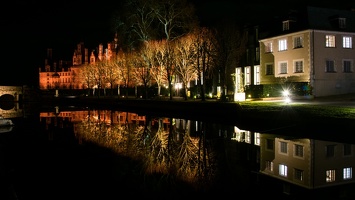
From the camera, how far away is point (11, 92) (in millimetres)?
104000

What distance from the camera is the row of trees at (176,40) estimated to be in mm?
49156

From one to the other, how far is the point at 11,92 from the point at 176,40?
69.4 metres

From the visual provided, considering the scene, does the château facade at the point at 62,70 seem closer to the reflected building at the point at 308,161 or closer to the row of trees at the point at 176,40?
the row of trees at the point at 176,40

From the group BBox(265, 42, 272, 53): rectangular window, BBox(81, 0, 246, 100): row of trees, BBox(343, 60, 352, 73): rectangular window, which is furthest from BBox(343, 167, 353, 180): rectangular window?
BBox(265, 42, 272, 53): rectangular window

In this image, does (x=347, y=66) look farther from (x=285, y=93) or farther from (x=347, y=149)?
(x=347, y=149)

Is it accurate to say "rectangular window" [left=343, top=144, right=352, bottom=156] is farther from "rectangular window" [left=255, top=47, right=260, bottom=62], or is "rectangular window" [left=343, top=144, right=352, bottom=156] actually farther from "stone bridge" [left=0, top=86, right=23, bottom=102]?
"stone bridge" [left=0, top=86, right=23, bottom=102]

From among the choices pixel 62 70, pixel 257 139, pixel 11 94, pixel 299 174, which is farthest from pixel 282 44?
pixel 62 70

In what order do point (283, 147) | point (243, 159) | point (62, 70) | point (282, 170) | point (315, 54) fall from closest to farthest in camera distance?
point (282, 170)
point (243, 159)
point (283, 147)
point (315, 54)
point (62, 70)

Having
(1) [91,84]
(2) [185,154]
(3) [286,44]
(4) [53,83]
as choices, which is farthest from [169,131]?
(4) [53,83]

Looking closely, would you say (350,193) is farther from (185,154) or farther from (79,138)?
(79,138)

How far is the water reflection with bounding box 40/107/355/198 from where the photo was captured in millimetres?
13075

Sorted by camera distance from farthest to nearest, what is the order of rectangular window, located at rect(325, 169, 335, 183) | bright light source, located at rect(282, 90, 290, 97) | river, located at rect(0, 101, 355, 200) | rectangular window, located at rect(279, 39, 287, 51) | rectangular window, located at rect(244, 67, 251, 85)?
rectangular window, located at rect(244, 67, 251, 85)
rectangular window, located at rect(279, 39, 287, 51)
bright light source, located at rect(282, 90, 290, 97)
rectangular window, located at rect(325, 169, 335, 183)
river, located at rect(0, 101, 355, 200)

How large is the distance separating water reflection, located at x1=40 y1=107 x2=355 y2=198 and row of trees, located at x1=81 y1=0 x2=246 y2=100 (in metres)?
21.5

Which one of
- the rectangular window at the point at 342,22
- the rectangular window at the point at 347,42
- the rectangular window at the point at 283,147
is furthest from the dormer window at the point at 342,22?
the rectangular window at the point at 283,147
